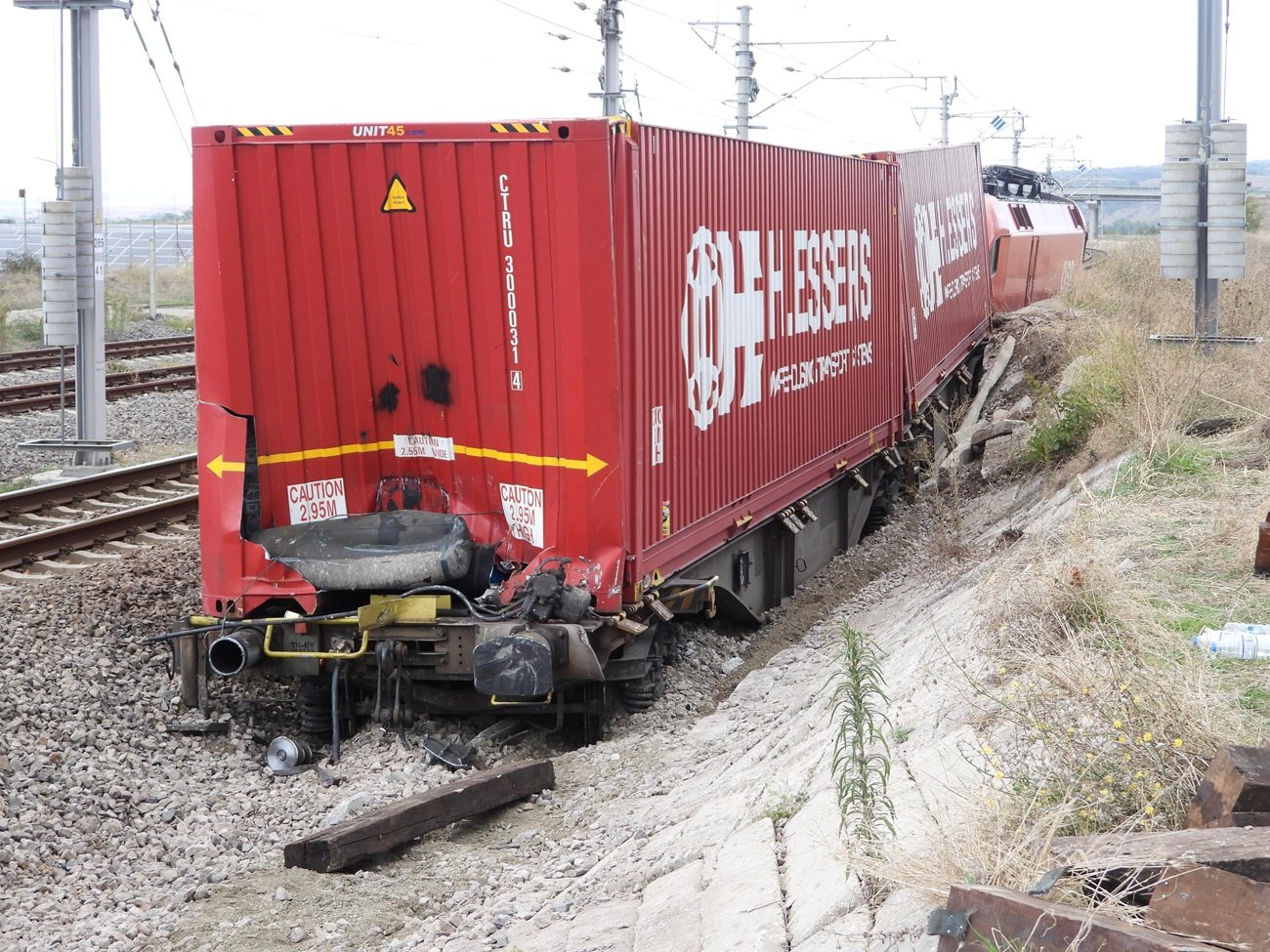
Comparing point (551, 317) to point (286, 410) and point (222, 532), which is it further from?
point (222, 532)

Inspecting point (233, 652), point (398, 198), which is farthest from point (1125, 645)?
point (233, 652)

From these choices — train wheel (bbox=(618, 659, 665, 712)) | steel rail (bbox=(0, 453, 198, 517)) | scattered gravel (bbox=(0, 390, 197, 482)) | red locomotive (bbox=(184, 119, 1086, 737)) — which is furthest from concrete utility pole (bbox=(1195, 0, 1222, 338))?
scattered gravel (bbox=(0, 390, 197, 482))

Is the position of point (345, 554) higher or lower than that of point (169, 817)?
higher

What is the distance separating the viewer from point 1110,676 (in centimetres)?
475

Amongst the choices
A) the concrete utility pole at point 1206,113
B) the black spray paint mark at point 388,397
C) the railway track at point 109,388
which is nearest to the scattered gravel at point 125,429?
the railway track at point 109,388

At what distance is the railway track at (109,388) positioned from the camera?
17.7m

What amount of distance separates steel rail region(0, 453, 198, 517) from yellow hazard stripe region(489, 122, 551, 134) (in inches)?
242

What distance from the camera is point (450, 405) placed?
7.72m

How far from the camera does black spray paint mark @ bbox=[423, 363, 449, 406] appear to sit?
25.2ft

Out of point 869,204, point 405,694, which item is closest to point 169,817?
point 405,694

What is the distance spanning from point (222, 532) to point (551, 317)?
2257 millimetres

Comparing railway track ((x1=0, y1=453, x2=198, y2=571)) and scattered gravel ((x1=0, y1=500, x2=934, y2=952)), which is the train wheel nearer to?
scattered gravel ((x1=0, y1=500, x2=934, y2=952))

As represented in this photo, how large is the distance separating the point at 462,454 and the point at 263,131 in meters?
2.10

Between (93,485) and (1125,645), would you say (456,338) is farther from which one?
(93,485)
